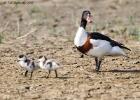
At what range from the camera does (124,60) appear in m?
12.8

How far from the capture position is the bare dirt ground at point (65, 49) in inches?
405

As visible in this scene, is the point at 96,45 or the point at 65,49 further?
the point at 65,49

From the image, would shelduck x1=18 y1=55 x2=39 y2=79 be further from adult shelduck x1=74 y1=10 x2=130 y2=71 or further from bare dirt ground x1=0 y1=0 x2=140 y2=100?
adult shelduck x1=74 y1=10 x2=130 y2=71

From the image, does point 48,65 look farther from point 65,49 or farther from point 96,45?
point 65,49

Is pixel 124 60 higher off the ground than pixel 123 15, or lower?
lower

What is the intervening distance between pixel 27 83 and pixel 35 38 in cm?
466

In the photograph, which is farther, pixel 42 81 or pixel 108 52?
pixel 108 52

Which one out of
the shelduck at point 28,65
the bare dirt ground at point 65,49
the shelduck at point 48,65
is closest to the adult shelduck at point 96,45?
the bare dirt ground at point 65,49

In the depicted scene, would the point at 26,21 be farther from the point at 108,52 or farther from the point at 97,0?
the point at 108,52

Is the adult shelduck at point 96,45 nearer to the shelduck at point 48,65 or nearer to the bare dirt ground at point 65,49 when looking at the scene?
the bare dirt ground at point 65,49

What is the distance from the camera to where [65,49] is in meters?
14.0

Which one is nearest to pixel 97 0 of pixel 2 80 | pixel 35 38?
pixel 35 38

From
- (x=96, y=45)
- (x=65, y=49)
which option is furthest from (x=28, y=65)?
(x=65, y=49)

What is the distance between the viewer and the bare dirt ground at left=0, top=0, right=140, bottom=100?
33.8 ft
